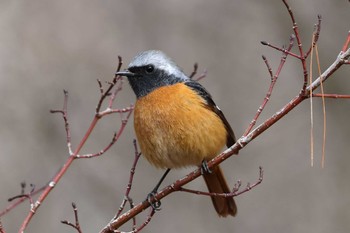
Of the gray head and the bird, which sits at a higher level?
the gray head

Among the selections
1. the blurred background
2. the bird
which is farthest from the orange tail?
the blurred background

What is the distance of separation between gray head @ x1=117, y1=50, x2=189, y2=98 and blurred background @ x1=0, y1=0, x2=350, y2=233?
2.84 metres

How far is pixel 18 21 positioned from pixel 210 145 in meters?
4.29

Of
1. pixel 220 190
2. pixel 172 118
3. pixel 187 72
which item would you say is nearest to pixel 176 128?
pixel 172 118

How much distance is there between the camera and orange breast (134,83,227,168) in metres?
4.45

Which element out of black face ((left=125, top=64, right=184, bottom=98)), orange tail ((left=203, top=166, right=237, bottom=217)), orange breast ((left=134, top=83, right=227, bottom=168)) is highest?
black face ((left=125, top=64, right=184, bottom=98))

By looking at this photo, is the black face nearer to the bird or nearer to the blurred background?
the bird

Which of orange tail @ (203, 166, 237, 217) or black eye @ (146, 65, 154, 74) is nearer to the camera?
black eye @ (146, 65, 154, 74)

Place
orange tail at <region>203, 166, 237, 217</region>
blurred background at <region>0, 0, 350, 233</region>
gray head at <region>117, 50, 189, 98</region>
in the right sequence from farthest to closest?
1. blurred background at <region>0, 0, 350, 233</region>
2. orange tail at <region>203, 166, 237, 217</region>
3. gray head at <region>117, 50, 189, 98</region>

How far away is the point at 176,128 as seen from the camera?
175 inches

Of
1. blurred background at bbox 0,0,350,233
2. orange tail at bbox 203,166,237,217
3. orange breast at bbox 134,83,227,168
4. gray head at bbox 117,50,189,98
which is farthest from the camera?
blurred background at bbox 0,0,350,233

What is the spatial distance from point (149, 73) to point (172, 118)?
476mm

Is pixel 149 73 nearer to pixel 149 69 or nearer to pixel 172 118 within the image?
pixel 149 69

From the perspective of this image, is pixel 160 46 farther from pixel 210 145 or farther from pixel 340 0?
pixel 210 145
